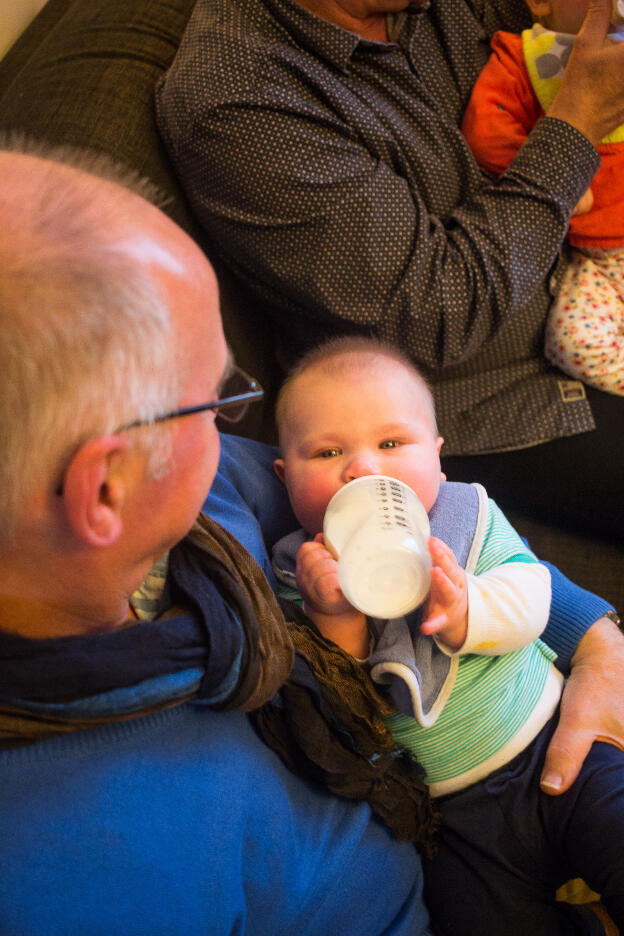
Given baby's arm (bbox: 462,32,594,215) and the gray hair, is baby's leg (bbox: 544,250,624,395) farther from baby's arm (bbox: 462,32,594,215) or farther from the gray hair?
the gray hair

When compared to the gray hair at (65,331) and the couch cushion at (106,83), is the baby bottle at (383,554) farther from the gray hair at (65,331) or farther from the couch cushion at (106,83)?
the couch cushion at (106,83)

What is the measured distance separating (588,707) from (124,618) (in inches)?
32.4

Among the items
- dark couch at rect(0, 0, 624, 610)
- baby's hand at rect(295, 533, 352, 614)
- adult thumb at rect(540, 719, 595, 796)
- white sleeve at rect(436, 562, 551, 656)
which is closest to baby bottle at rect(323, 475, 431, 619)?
baby's hand at rect(295, 533, 352, 614)

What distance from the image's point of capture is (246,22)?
1.50m

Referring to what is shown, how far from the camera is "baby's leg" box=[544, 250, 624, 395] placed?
1625 millimetres

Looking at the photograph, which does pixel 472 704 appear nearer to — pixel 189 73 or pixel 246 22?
pixel 189 73

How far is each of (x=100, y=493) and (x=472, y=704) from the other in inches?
29.6

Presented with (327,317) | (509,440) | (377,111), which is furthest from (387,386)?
(377,111)

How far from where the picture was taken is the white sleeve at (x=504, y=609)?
1038mm

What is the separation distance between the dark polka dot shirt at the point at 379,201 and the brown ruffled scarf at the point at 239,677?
74 cm

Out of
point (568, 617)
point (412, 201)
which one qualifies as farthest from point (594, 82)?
point (568, 617)

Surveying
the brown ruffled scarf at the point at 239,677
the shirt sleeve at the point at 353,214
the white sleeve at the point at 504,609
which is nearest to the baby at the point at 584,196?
the shirt sleeve at the point at 353,214

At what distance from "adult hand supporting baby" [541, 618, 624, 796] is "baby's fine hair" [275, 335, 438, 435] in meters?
0.52

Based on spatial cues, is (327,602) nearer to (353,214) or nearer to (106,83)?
(353,214)
